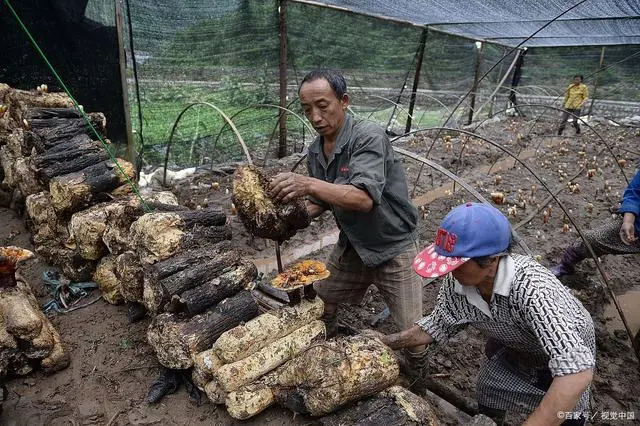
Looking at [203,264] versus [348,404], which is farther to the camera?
[203,264]

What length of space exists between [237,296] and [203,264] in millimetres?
310

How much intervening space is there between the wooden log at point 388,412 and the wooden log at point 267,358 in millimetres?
424

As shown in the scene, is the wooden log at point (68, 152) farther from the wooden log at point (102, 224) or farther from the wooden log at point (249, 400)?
the wooden log at point (249, 400)

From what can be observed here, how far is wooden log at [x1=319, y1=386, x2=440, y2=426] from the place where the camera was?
192 cm

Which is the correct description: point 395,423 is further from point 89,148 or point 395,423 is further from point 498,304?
point 89,148

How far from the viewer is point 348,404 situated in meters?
2.05

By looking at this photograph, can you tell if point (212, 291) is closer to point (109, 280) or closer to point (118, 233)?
point (118, 233)

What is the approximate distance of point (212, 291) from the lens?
8.45ft

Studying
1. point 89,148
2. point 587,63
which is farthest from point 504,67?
point 89,148

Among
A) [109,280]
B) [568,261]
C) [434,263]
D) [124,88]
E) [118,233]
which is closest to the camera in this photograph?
[434,263]

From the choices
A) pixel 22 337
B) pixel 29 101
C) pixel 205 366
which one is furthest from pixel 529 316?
pixel 29 101

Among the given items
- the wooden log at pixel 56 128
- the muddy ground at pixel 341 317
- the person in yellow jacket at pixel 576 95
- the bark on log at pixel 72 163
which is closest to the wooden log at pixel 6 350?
the muddy ground at pixel 341 317

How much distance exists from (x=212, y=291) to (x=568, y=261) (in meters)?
3.60

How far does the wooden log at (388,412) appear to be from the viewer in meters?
1.92
